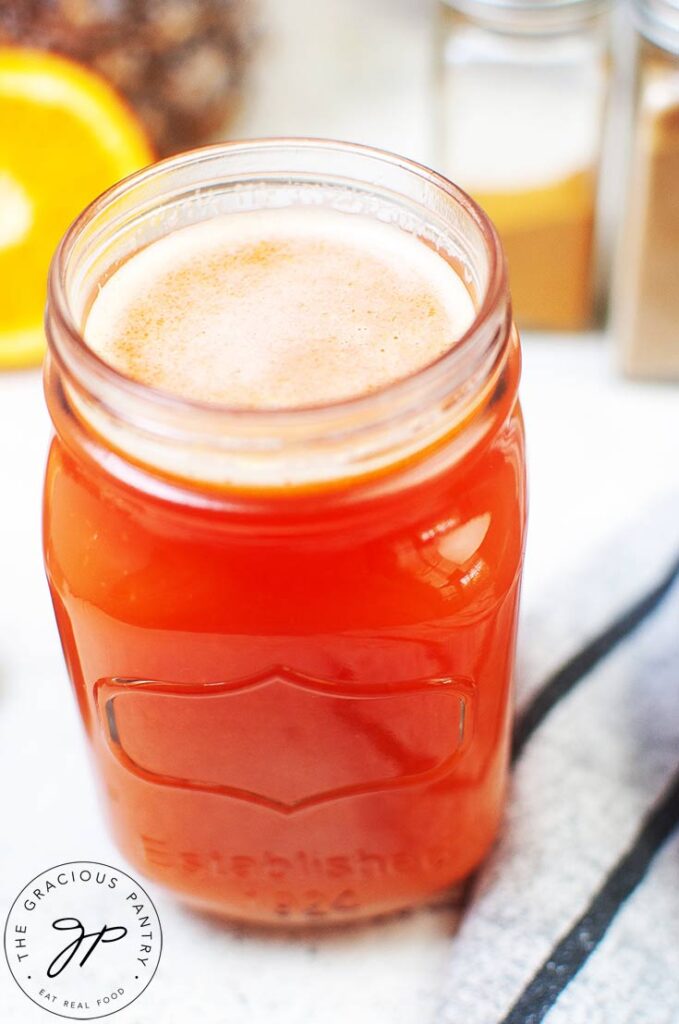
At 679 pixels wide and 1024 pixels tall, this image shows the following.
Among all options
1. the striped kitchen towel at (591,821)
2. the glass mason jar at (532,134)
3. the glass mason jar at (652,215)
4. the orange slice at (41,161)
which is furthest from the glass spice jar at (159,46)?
the striped kitchen towel at (591,821)

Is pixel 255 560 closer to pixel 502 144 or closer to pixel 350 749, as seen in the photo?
pixel 350 749

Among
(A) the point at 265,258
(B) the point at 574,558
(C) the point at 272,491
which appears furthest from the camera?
(B) the point at 574,558

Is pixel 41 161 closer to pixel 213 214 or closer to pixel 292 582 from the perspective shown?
pixel 213 214

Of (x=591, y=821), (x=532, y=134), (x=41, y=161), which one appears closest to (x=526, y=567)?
(x=591, y=821)

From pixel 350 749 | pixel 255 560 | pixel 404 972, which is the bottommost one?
pixel 404 972

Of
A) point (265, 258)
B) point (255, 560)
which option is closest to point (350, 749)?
point (255, 560)

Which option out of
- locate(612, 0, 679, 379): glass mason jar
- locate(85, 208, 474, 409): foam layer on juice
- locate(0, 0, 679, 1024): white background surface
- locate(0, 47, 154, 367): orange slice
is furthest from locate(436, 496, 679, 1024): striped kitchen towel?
locate(0, 47, 154, 367): orange slice

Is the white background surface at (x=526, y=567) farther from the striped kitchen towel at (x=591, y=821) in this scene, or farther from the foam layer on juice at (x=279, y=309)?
the foam layer on juice at (x=279, y=309)

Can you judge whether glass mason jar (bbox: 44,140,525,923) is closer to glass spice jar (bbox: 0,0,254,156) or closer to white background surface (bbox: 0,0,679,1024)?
white background surface (bbox: 0,0,679,1024)
